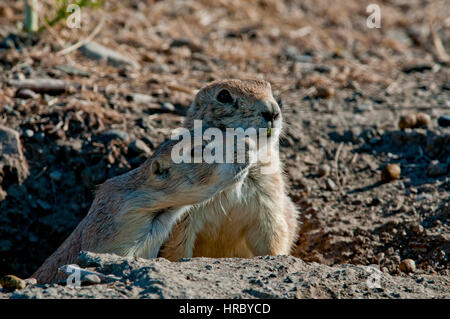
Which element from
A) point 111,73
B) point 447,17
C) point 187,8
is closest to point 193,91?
point 111,73

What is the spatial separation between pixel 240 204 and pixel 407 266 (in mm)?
1599

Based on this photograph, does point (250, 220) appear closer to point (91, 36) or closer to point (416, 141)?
point (416, 141)

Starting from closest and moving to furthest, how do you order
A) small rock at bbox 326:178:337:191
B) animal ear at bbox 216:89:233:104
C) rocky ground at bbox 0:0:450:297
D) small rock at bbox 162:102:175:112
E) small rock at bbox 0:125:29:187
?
1. animal ear at bbox 216:89:233:104
2. rocky ground at bbox 0:0:450:297
3. small rock at bbox 0:125:29:187
4. small rock at bbox 326:178:337:191
5. small rock at bbox 162:102:175:112

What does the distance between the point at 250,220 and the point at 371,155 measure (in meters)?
2.22

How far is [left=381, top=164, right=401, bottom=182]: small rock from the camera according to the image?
6.85 meters

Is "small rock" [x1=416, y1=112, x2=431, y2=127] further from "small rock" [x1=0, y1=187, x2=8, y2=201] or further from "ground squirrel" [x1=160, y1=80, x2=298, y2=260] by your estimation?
"small rock" [x1=0, y1=187, x2=8, y2=201]

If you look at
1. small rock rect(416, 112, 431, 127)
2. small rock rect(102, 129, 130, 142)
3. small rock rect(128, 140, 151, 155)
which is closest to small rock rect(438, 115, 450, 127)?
small rock rect(416, 112, 431, 127)

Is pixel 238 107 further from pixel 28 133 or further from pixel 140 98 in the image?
pixel 28 133

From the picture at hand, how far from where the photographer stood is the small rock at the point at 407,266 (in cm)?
566

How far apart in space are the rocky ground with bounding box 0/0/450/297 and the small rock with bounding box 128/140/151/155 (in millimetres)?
11

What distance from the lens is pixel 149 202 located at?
193 inches

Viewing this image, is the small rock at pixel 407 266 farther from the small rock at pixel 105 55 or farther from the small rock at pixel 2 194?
the small rock at pixel 105 55

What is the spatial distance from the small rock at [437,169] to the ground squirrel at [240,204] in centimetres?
178

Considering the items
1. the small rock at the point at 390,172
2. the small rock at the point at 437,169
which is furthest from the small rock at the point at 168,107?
the small rock at the point at 437,169
